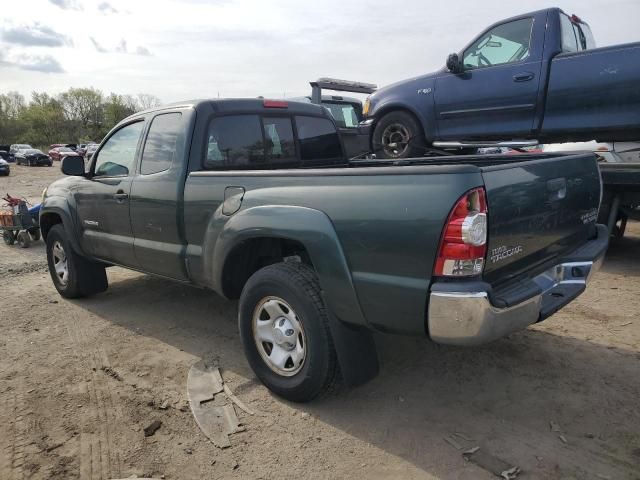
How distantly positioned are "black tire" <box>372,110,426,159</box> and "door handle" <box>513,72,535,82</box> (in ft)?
4.66

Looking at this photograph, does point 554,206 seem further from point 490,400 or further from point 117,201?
point 117,201

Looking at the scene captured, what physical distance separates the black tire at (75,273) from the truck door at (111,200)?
0.35m

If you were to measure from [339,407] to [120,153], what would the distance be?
3.05 meters

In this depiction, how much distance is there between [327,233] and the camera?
272 centimetres

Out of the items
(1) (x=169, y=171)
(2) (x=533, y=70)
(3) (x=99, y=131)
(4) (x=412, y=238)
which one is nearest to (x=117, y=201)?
(1) (x=169, y=171)

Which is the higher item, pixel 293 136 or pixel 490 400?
pixel 293 136

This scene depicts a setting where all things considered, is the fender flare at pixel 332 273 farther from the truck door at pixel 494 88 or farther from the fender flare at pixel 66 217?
the truck door at pixel 494 88

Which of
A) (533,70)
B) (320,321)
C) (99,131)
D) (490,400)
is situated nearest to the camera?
(320,321)

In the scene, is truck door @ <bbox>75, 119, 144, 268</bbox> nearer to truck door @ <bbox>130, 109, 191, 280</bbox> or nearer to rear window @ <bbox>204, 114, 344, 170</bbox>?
truck door @ <bbox>130, 109, 191, 280</bbox>

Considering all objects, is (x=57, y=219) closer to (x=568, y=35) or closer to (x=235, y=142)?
(x=235, y=142)

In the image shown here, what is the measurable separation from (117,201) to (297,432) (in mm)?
2626

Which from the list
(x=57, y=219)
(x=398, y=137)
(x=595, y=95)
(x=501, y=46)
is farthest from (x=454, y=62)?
(x=57, y=219)

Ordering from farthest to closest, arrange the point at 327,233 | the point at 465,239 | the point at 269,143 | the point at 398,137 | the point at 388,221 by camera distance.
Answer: the point at 398,137 < the point at 269,143 < the point at 327,233 < the point at 388,221 < the point at 465,239

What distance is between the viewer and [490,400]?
3.13 m
